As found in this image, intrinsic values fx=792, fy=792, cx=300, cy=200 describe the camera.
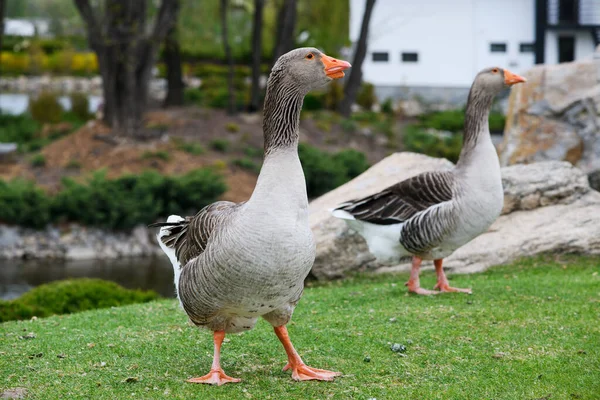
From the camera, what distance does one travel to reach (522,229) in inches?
529

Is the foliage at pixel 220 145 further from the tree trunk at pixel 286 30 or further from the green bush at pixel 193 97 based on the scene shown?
the green bush at pixel 193 97

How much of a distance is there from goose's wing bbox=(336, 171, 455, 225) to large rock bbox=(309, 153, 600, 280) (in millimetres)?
2367

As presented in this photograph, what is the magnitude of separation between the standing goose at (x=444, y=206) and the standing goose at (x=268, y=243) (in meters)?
3.81

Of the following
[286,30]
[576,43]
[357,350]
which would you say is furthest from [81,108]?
[357,350]

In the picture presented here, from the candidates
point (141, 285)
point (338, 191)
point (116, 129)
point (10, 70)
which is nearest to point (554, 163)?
point (338, 191)

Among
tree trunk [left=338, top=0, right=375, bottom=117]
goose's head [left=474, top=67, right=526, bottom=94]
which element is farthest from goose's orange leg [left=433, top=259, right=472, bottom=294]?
tree trunk [left=338, top=0, right=375, bottom=117]

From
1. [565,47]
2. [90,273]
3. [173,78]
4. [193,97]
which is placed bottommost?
[90,273]

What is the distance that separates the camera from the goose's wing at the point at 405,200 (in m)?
10.3

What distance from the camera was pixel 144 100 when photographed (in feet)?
94.8

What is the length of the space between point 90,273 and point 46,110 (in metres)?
18.7

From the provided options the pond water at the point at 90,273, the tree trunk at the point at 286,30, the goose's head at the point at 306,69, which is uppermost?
the tree trunk at the point at 286,30

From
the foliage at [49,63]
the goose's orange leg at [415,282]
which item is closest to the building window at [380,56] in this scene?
the foliage at [49,63]

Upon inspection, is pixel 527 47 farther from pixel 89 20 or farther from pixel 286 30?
pixel 89 20

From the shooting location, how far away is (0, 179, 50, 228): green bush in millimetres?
22031
